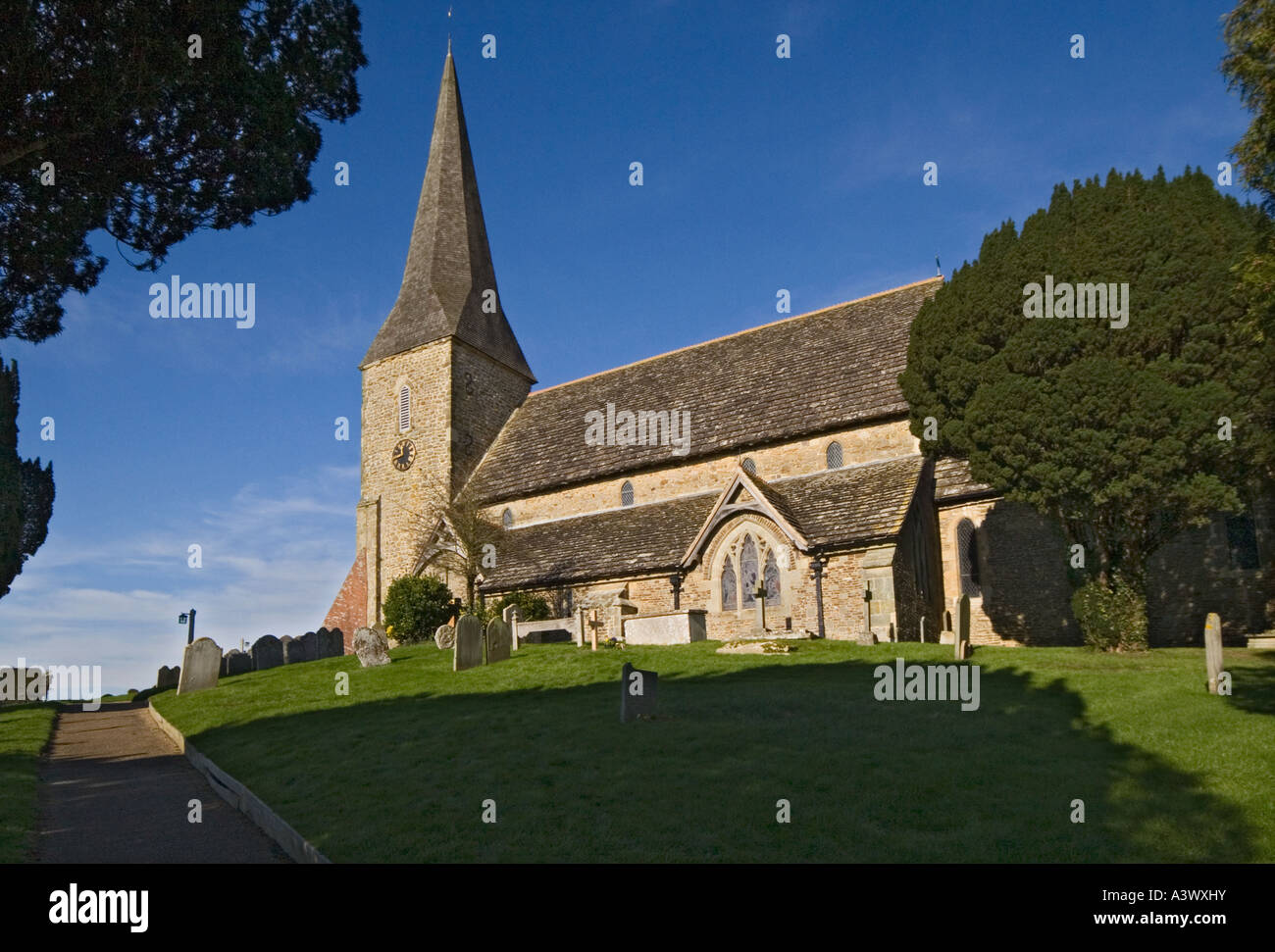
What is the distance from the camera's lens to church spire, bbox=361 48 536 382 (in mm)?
34750

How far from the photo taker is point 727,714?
12.5 metres

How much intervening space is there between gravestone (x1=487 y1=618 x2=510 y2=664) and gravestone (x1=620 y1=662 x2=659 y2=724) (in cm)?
738

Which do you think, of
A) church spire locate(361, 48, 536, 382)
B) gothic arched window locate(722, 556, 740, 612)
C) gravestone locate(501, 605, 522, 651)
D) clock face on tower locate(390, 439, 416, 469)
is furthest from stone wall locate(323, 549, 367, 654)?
gothic arched window locate(722, 556, 740, 612)

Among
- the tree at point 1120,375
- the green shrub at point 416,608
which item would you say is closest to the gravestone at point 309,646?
the green shrub at point 416,608

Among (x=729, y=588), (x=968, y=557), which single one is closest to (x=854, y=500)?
(x=968, y=557)

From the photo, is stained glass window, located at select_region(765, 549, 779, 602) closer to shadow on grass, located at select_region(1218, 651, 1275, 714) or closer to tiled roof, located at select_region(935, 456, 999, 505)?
tiled roof, located at select_region(935, 456, 999, 505)

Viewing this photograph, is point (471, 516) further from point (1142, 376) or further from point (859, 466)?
point (1142, 376)

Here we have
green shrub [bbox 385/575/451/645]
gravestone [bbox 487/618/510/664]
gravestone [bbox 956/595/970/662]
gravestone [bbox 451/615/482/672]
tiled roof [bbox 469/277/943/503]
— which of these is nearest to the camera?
gravestone [bbox 956/595/970/662]

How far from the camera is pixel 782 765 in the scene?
31.4 feet

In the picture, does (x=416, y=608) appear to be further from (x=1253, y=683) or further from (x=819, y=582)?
(x=1253, y=683)

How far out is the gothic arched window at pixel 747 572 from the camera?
74.7 feet

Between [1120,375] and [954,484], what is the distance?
7.24 m
